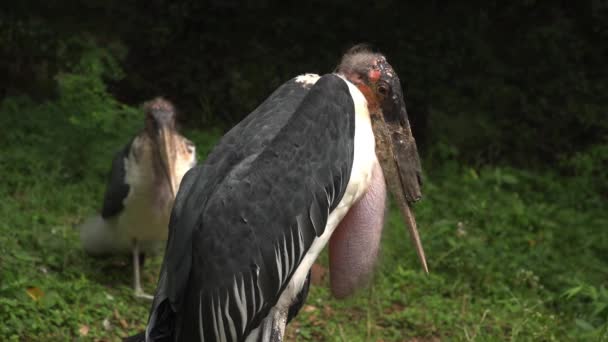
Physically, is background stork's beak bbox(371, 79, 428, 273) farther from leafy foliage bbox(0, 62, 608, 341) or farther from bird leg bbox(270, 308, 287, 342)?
bird leg bbox(270, 308, 287, 342)

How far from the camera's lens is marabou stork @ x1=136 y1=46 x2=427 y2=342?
237 cm

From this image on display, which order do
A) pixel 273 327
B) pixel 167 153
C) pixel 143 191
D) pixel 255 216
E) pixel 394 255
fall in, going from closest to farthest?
pixel 255 216 → pixel 273 327 → pixel 167 153 → pixel 143 191 → pixel 394 255

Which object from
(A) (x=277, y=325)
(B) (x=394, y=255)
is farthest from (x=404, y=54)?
(A) (x=277, y=325)

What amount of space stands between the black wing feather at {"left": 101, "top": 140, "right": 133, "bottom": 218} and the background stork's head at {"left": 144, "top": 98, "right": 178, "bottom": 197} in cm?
20

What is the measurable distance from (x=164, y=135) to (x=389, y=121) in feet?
5.78

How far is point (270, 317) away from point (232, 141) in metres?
0.53

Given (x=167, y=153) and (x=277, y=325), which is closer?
(x=277, y=325)

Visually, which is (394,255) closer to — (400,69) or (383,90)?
(383,90)

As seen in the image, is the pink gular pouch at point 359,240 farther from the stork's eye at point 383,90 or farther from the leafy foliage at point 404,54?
the leafy foliage at point 404,54

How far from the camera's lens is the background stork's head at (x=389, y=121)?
2619 mm

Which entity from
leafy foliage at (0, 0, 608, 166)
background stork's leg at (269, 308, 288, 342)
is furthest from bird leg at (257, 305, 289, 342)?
leafy foliage at (0, 0, 608, 166)

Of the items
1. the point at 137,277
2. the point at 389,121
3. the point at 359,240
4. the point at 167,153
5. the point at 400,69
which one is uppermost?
the point at 400,69

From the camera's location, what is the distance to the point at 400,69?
6785 millimetres

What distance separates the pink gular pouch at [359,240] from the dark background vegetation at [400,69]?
9.64ft
